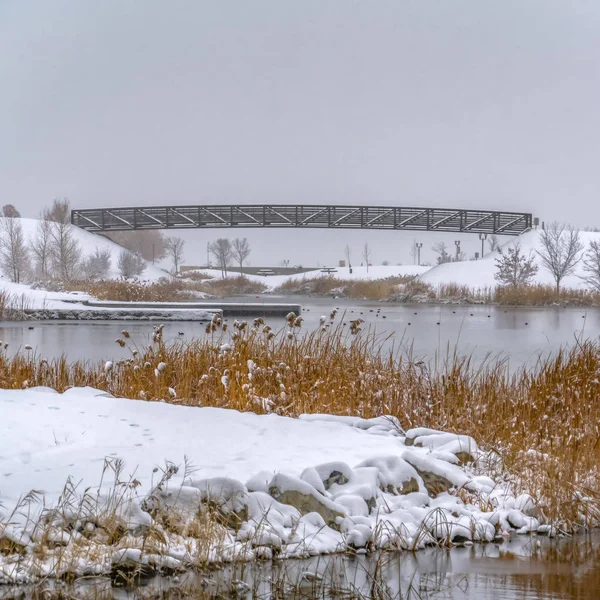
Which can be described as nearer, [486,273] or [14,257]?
[14,257]


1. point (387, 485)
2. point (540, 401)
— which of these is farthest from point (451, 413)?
point (387, 485)

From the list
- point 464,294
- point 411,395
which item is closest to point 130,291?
point 464,294

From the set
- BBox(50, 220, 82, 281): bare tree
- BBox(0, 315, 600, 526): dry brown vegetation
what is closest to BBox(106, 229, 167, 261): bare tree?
BBox(50, 220, 82, 281): bare tree

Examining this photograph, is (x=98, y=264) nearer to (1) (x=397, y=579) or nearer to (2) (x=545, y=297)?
(2) (x=545, y=297)

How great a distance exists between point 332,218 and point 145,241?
22356mm

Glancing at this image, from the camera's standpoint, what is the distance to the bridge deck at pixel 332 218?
154ft

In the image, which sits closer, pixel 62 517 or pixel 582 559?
pixel 62 517

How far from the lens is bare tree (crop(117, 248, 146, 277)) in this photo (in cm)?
4357

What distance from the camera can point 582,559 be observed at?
399 cm

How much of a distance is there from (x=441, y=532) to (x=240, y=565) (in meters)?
1.28

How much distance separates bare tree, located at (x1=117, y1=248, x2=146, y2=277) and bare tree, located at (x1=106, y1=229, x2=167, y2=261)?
14.0 meters

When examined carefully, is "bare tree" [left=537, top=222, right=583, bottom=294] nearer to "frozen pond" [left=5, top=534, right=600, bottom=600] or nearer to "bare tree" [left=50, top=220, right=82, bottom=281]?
"bare tree" [left=50, top=220, right=82, bottom=281]

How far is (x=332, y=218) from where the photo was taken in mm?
47531

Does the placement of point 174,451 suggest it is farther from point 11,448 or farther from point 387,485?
point 387,485
